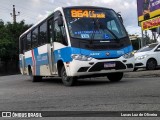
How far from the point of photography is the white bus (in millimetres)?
14109

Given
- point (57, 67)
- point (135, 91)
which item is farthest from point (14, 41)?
point (135, 91)

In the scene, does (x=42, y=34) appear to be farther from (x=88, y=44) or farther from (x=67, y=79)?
(x=88, y=44)

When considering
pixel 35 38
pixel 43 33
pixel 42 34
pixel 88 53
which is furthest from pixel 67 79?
pixel 35 38

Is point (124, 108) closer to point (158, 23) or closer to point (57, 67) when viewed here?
point (57, 67)

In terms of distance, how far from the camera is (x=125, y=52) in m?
14.8

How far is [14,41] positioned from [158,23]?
1293 inches

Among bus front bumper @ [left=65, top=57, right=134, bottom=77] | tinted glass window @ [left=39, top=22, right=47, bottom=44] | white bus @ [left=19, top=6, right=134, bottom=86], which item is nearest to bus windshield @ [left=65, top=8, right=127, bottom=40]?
white bus @ [left=19, top=6, right=134, bottom=86]

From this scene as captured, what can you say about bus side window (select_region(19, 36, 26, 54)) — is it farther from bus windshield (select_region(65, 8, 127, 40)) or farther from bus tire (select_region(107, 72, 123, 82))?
bus windshield (select_region(65, 8, 127, 40))

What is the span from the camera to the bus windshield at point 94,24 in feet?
47.5

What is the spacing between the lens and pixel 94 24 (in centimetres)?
1479

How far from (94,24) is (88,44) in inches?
38.0

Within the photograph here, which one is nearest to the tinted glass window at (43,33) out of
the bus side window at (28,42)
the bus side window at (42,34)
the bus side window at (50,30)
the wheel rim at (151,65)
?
the bus side window at (42,34)

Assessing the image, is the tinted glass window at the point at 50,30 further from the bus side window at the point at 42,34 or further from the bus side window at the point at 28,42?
the bus side window at the point at 28,42

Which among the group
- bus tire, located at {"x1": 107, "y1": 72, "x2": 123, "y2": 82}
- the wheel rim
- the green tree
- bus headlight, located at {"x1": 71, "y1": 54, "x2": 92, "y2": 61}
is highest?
the green tree
